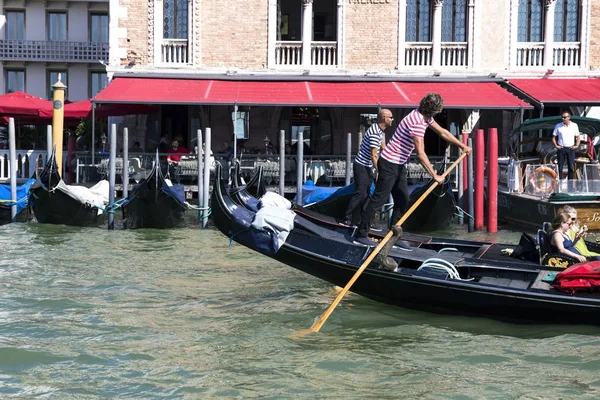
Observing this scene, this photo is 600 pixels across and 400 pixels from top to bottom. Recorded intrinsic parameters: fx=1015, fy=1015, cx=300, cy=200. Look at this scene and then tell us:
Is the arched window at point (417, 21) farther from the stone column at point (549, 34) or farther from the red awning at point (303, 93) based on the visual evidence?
the stone column at point (549, 34)

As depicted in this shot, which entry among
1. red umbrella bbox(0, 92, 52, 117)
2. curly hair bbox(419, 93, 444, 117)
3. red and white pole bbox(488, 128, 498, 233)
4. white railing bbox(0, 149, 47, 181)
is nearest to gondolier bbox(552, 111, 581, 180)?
red and white pole bbox(488, 128, 498, 233)

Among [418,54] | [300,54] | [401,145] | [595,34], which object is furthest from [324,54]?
[401,145]

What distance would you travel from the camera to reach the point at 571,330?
788cm

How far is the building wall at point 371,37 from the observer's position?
1934cm

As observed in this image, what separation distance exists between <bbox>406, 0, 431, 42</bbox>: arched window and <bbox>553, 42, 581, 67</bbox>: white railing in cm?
247

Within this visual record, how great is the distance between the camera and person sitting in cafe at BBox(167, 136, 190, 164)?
17.6 meters

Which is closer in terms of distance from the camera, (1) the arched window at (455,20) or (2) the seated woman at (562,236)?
(2) the seated woman at (562,236)

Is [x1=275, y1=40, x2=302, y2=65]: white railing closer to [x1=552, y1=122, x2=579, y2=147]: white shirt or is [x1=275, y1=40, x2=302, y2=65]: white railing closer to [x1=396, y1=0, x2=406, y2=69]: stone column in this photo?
[x1=396, y1=0, x2=406, y2=69]: stone column

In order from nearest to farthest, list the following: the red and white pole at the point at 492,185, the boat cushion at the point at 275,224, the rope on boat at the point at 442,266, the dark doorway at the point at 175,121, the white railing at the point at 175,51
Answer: the rope on boat at the point at 442,266
the boat cushion at the point at 275,224
the red and white pole at the point at 492,185
the white railing at the point at 175,51
the dark doorway at the point at 175,121

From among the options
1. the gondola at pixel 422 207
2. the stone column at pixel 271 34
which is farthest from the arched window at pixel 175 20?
the gondola at pixel 422 207

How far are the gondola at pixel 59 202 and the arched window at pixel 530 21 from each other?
9.02 meters

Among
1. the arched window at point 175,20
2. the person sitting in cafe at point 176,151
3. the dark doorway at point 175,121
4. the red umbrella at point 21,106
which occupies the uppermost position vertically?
the arched window at point 175,20

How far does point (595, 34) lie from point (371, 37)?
4.30 meters

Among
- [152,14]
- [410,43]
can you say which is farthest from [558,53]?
[152,14]
